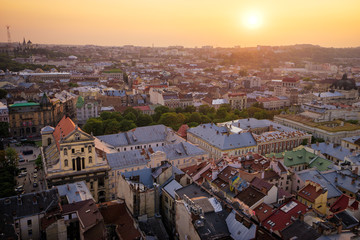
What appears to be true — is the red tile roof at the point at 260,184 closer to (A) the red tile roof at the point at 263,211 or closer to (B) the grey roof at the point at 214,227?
(A) the red tile roof at the point at 263,211

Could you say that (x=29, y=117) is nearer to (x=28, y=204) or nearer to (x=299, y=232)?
(x=28, y=204)

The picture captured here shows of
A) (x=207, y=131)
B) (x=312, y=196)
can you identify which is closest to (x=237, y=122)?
(x=207, y=131)

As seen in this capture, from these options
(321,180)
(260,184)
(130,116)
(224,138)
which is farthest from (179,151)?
(130,116)

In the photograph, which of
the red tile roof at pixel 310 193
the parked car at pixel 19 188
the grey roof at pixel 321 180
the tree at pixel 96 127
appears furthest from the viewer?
the tree at pixel 96 127

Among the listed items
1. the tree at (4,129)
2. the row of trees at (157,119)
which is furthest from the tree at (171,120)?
the tree at (4,129)

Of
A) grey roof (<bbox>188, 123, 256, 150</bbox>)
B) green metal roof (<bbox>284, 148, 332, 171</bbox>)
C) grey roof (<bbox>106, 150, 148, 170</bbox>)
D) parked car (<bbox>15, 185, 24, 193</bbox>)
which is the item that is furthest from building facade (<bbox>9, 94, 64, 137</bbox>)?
green metal roof (<bbox>284, 148, 332, 171</bbox>)

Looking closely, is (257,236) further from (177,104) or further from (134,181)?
(177,104)
